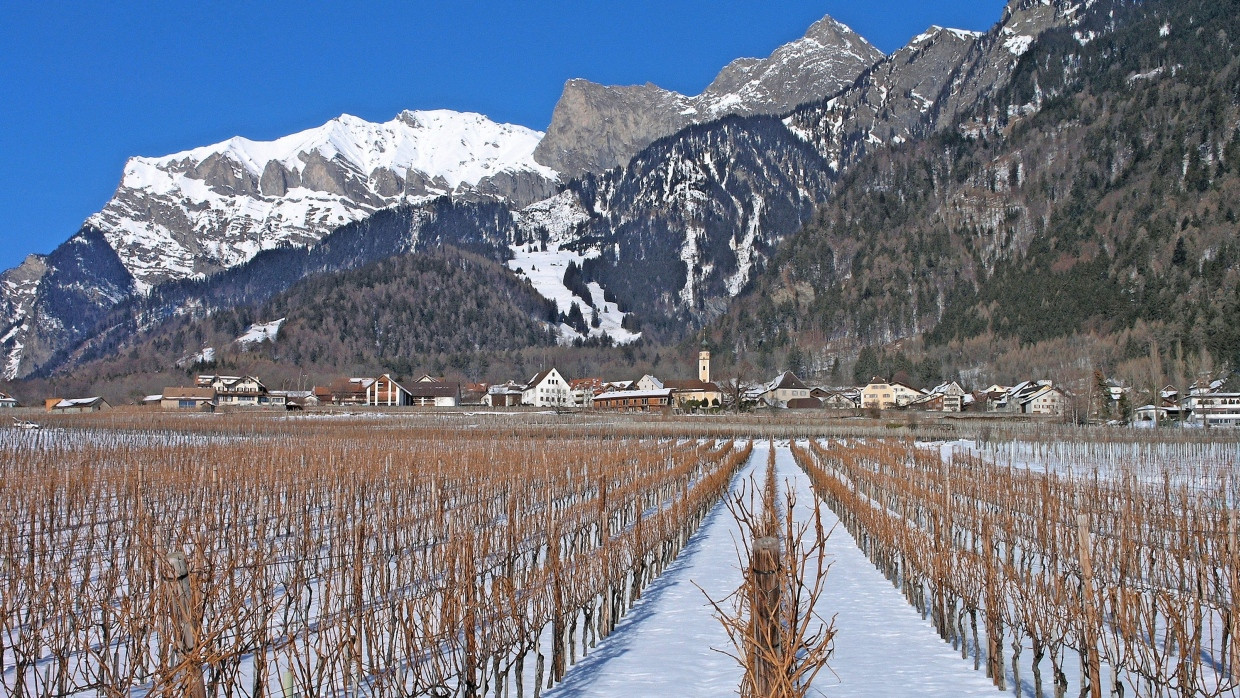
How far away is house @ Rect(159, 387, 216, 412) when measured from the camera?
105m

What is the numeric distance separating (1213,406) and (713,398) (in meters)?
56.2

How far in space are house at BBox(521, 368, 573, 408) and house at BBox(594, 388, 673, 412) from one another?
811 centimetres

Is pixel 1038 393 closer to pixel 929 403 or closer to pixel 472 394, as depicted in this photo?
pixel 929 403

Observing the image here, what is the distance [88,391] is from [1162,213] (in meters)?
183

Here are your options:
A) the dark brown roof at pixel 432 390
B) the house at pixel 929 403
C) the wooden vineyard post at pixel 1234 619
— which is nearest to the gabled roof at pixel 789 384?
the house at pixel 929 403

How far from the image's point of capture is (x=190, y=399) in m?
108

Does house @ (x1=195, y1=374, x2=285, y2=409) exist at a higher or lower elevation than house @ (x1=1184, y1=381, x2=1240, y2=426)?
higher

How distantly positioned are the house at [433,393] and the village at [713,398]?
0.15m

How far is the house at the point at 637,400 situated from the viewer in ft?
358

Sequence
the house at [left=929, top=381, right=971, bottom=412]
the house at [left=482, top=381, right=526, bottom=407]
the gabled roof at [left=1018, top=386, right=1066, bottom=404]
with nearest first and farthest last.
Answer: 1. the gabled roof at [left=1018, top=386, right=1066, bottom=404]
2. the house at [left=929, top=381, right=971, bottom=412]
3. the house at [left=482, top=381, right=526, bottom=407]

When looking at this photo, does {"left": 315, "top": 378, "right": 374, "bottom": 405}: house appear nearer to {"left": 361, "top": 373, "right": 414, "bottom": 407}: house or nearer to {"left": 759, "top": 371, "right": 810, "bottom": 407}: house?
{"left": 361, "top": 373, "right": 414, "bottom": 407}: house

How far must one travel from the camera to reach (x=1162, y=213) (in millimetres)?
137000

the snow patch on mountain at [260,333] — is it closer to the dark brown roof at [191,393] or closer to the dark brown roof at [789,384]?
the dark brown roof at [191,393]

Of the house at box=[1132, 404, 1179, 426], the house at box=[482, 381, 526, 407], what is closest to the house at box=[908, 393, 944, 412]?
the house at box=[1132, 404, 1179, 426]
